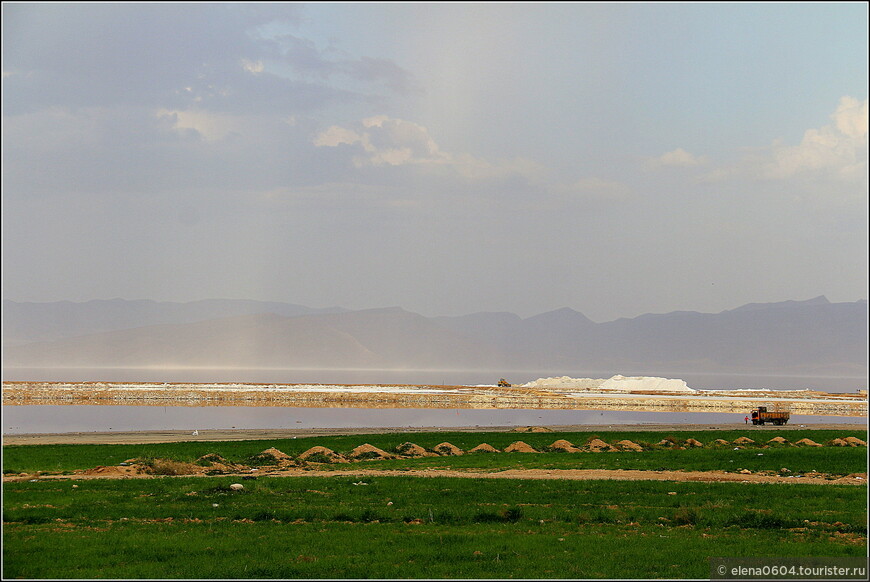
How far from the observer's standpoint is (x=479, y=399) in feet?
393

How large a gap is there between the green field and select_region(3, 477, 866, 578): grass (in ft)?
0.17

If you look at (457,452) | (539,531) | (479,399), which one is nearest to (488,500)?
(539,531)

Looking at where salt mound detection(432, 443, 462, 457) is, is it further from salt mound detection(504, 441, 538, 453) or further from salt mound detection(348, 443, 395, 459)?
salt mound detection(348, 443, 395, 459)

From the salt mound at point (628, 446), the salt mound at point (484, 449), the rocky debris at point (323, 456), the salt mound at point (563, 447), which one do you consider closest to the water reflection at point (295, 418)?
the salt mound at point (484, 449)

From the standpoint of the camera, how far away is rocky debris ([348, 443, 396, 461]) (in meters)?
40.3

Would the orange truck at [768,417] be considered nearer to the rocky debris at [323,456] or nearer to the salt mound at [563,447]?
the salt mound at [563,447]

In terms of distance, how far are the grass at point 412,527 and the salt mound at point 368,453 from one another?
1140cm

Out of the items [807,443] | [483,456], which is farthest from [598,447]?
[807,443]

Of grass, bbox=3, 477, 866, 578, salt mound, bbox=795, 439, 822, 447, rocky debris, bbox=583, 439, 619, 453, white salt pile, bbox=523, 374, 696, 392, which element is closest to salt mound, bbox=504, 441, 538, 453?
rocky debris, bbox=583, 439, 619, 453

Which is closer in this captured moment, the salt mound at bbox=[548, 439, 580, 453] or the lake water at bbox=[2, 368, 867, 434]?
the salt mound at bbox=[548, 439, 580, 453]

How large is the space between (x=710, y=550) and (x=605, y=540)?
2338mm

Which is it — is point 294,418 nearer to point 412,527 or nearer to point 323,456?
point 323,456

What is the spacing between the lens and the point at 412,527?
2083 cm

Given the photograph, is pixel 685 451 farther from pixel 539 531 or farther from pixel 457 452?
pixel 539 531
